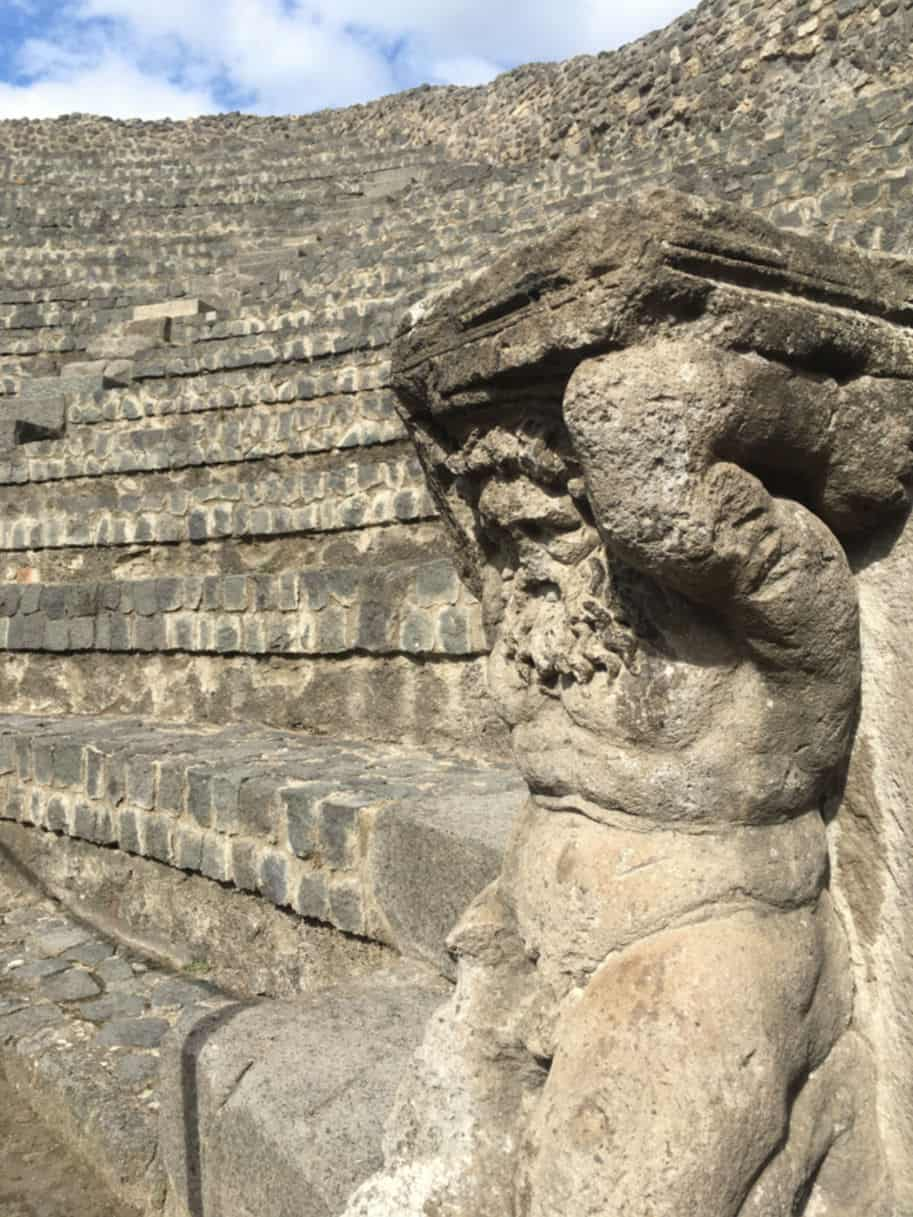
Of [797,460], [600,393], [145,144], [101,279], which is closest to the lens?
[600,393]

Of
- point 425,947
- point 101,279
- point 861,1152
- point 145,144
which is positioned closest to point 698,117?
point 101,279

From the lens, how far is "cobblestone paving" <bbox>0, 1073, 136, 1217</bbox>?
8.29 feet

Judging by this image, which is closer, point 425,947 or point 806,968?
point 806,968

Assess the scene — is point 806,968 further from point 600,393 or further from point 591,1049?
point 600,393

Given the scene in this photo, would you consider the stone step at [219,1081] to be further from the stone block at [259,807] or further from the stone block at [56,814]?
the stone block at [56,814]

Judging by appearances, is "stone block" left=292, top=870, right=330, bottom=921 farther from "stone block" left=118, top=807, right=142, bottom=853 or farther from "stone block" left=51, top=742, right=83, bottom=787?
"stone block" left=51, top=742, right=83, bottom=787

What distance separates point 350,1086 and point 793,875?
3.62 ft

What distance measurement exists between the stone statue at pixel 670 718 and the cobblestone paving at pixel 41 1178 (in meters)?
1.45

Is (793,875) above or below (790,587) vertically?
below

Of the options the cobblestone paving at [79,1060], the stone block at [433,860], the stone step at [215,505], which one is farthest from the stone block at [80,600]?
the stone block at [433,860]

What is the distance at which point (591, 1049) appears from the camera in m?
1.23

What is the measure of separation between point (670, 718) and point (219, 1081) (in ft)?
4.53

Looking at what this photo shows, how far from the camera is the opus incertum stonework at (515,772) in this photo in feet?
3.89

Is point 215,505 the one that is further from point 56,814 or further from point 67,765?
point 56,814
